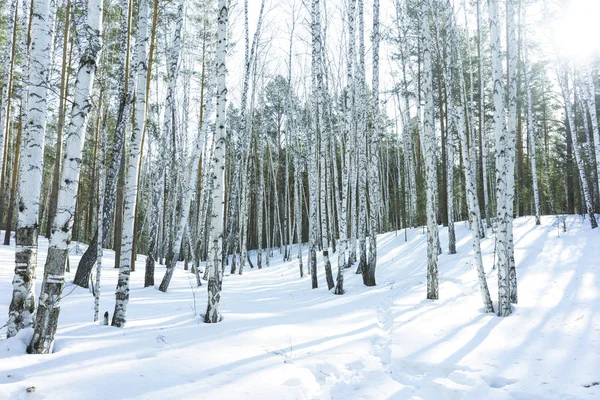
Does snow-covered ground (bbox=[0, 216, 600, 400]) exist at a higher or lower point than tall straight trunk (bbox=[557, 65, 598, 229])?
lower

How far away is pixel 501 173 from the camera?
20.1 feet

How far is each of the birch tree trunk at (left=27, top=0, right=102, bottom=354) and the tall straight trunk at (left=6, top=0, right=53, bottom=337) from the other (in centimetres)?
51

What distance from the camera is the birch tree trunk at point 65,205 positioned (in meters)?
3.34

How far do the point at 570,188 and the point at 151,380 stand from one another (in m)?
25.4

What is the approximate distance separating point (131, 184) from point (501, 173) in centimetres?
626

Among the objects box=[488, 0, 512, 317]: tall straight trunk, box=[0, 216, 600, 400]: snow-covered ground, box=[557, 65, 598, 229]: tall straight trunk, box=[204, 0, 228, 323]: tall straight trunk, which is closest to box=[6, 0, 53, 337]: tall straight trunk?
box=[0, 216, 600, 400]: snow-covered ground

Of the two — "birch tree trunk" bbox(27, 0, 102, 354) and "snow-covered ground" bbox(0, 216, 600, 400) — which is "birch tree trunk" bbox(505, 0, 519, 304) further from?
"birch tree trunk" bbox(27, 0, 102, 354)

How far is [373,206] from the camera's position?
9.77 m

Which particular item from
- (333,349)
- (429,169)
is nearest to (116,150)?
(333,349)

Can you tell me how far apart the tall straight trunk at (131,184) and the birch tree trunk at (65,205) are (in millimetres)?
1494

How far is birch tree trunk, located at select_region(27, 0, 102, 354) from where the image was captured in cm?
334

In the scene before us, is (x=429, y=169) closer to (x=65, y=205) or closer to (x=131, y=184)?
(x=131, y=184)

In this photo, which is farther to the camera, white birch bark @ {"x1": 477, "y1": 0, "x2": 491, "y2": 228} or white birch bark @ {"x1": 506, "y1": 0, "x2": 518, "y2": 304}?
white birch bark @ {"x1": 477, "y1": 0, "x2": 491, "y2": 228}

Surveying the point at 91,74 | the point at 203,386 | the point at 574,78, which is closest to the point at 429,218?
the point at 203,386
